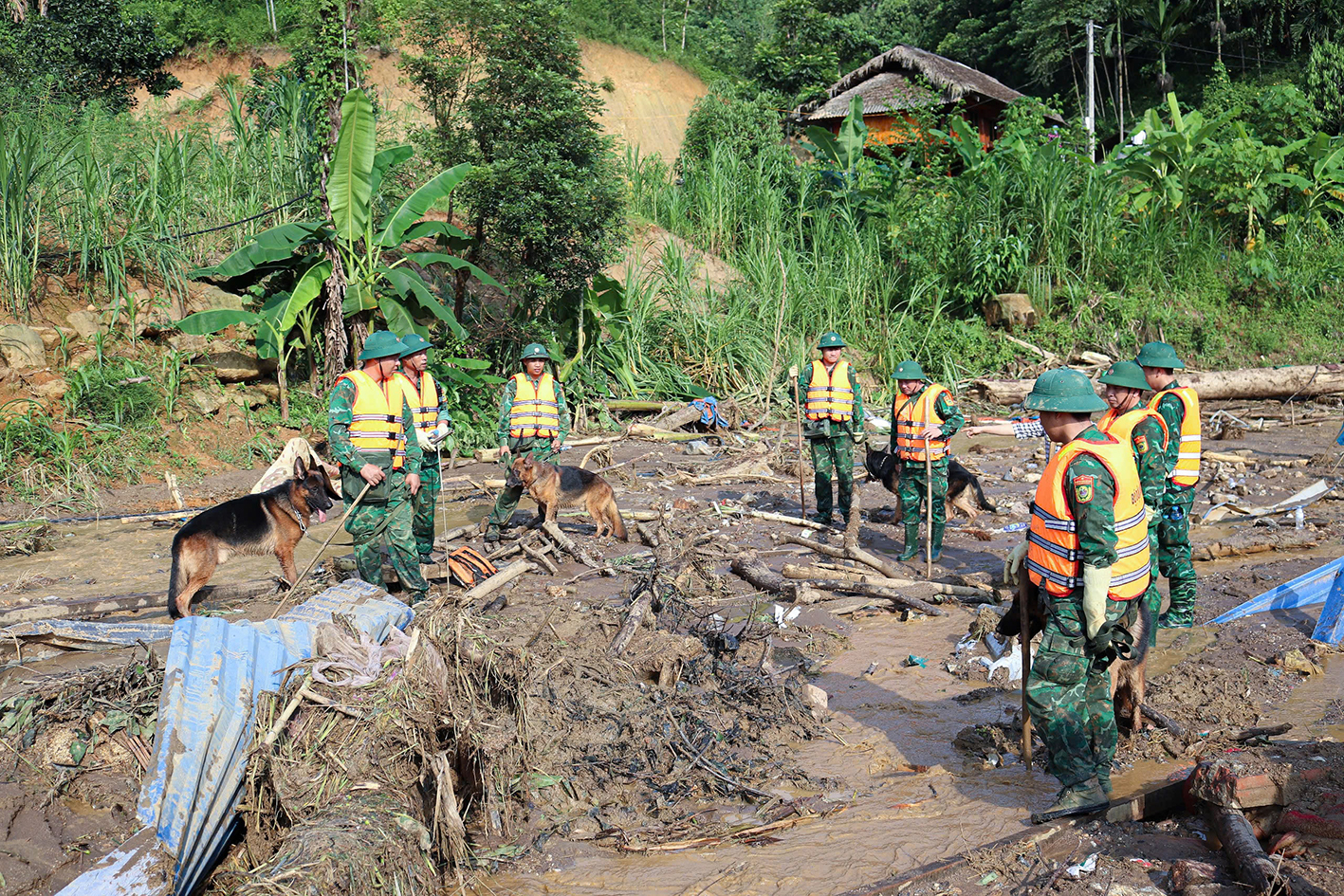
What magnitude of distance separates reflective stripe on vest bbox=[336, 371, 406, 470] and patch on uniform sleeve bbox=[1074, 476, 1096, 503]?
496cm

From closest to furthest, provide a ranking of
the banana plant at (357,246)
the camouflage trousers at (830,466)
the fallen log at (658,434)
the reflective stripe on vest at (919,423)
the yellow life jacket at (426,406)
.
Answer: the yellow life jacket at (426,406)
the reflective stripe on vest at (919,423)
the camouflage trousers at (830,466)
the banana plant at (357,246)
the fallen log at (658,434)

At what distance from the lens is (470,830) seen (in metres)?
4.46

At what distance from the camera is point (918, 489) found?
9.08 m

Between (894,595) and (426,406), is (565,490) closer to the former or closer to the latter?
(426,406)

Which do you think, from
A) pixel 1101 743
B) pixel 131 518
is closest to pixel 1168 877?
pixel 1101 743

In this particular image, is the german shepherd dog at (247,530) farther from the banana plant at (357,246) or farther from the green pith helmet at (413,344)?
the banana plant at (357,246)

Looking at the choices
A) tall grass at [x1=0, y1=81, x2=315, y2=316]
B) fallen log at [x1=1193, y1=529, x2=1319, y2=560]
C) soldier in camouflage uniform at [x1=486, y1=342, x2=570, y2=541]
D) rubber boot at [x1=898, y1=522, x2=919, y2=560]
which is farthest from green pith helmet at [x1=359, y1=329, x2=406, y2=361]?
tall grass at [x1=0, y1=81, x2=315, y2=316]

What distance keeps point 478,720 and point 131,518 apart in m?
7.77

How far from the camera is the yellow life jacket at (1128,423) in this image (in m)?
6.14

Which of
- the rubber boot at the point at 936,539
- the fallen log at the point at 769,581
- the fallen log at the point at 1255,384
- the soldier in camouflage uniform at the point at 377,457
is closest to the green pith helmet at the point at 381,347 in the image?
the soldier in camouflage uniform at the point at 377,457

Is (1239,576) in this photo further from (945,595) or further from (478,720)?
(478,720)

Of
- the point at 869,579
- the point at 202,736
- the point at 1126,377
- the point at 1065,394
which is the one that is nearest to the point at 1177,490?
the point at 1126,377

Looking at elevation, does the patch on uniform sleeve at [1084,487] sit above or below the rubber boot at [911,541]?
above

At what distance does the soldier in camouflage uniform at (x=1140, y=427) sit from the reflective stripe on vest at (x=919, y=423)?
2312 mm
